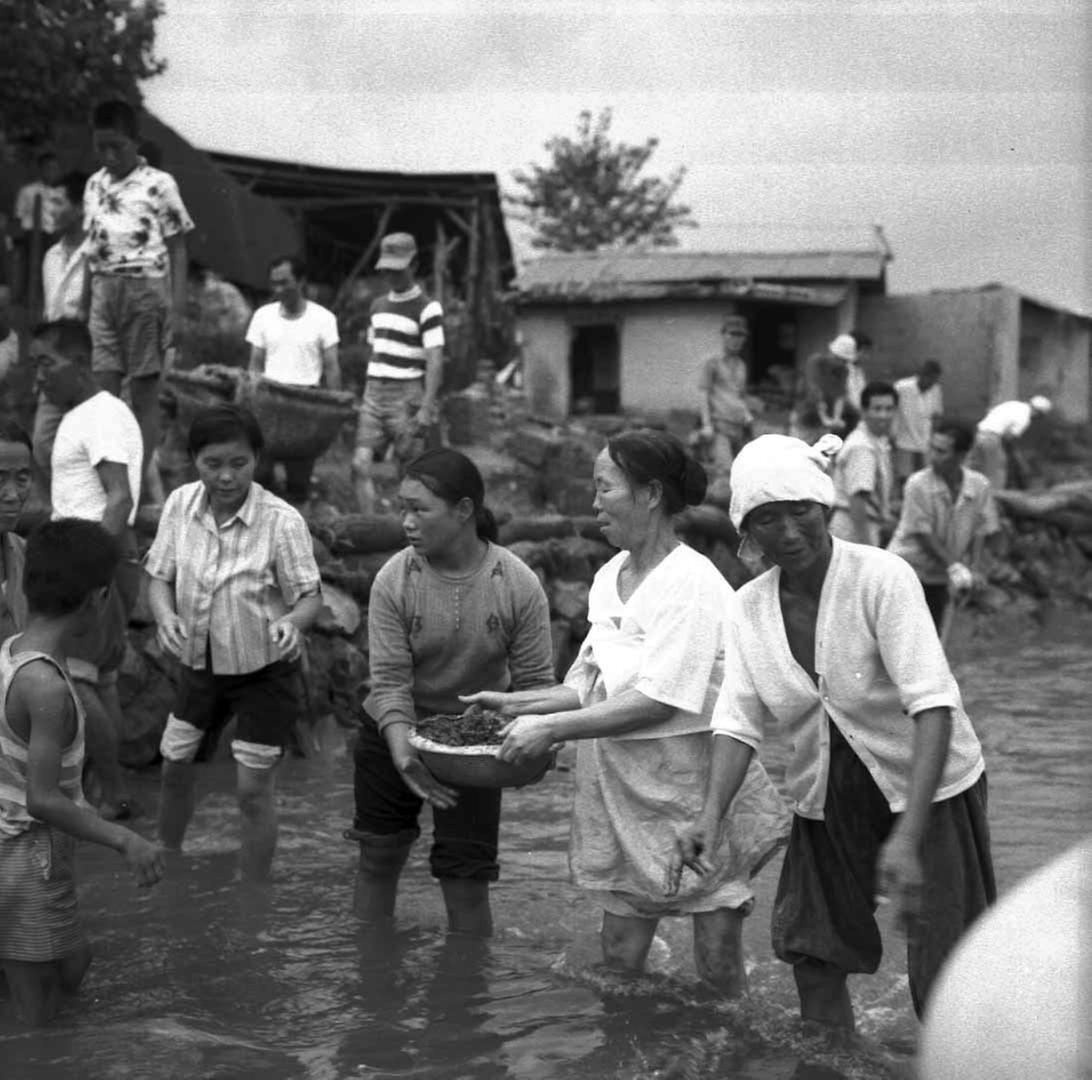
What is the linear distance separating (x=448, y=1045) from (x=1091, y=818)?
4319 mm

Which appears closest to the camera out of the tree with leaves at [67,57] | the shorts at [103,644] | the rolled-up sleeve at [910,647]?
the rolled-up sleeve at [910,647]

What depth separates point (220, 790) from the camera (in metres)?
8.66

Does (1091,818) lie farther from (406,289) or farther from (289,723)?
(406,289)

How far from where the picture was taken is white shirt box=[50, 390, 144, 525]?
6922 mm

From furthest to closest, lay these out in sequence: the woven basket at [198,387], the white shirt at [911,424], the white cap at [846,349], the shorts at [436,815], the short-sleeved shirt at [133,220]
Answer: the white cap at [846,349] → the white shirt at [911,424] → the woven basket at [198,387] → the short-sleeved shirt at [133,220] → the shorts at [436,815]

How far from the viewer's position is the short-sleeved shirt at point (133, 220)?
900cm

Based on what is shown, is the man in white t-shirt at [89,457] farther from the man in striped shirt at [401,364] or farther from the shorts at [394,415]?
the shorts at [394,415]

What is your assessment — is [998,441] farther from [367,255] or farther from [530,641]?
[530,641]

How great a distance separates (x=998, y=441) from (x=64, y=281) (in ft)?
35.1

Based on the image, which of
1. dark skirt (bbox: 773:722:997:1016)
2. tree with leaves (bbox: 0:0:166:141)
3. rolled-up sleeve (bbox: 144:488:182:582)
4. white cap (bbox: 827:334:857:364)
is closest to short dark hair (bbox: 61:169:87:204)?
tree with leaves (bbox: 0:0:166:141)

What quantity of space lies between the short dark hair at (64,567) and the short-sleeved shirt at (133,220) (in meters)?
4.66

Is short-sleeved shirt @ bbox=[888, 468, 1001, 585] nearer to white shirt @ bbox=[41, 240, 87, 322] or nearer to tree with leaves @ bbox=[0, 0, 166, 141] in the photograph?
white shirt @ bbox=[41, 240, 87, 322]

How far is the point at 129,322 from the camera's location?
9.18 metres

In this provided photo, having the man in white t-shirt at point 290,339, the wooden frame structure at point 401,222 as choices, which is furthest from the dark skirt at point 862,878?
the wooden frame structure at point 401,222
